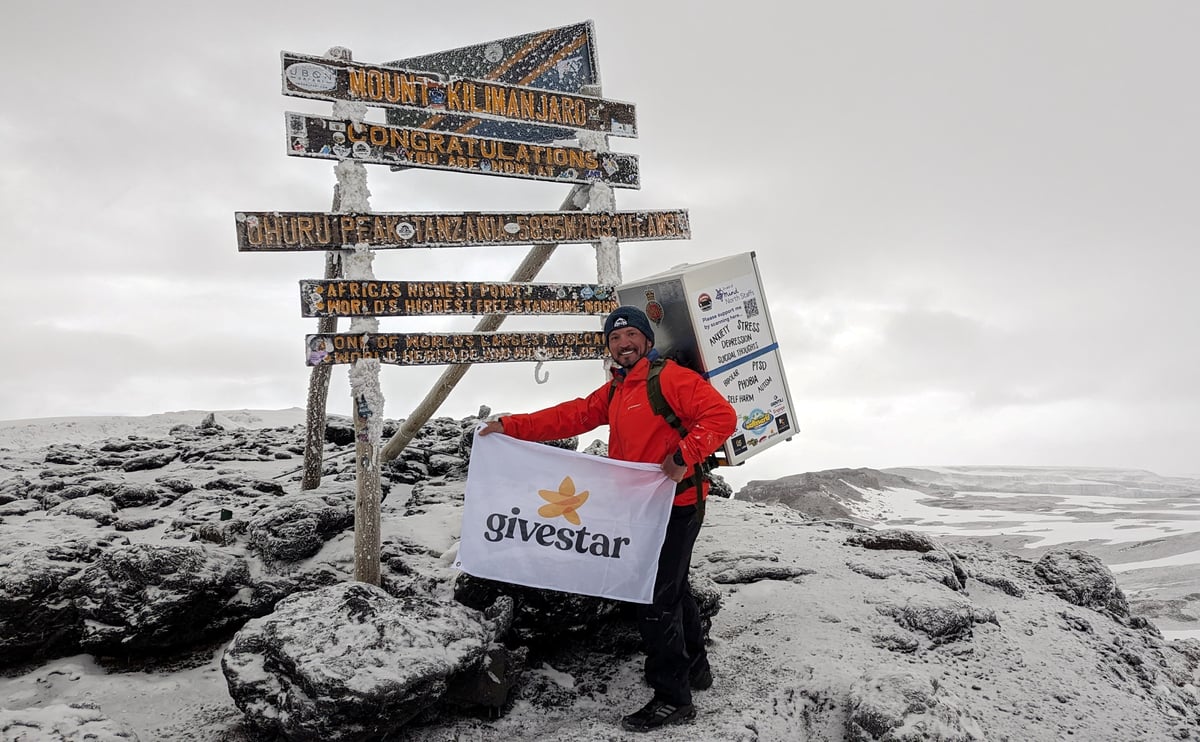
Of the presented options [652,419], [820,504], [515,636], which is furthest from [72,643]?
[820,504]

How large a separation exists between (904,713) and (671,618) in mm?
1430

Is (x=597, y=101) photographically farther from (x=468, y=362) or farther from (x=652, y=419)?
(x=652, y=419)

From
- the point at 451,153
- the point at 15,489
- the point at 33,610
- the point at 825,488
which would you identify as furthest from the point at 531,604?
the point at 825,488

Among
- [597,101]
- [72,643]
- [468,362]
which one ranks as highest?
[597,101]

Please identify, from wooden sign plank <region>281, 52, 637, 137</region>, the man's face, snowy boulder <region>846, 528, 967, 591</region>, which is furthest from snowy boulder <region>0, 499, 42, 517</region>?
snowy boulder <region>846, 528, 967, 591</region>

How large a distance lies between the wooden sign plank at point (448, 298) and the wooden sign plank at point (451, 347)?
211 mm

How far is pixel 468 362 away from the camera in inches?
250

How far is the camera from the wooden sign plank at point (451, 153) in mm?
5883

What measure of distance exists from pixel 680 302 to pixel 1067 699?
4.02 meters

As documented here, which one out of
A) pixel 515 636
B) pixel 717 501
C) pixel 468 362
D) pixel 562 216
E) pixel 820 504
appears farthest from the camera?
pixel 820 504

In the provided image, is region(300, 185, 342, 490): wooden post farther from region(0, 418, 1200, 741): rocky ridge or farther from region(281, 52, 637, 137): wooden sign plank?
region(281, 52, 637, 137): wooden sign plank

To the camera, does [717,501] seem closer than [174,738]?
No

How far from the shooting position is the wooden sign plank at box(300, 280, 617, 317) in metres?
5.79

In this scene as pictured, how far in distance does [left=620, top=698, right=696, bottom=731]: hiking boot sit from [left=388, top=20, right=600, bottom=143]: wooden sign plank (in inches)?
212
